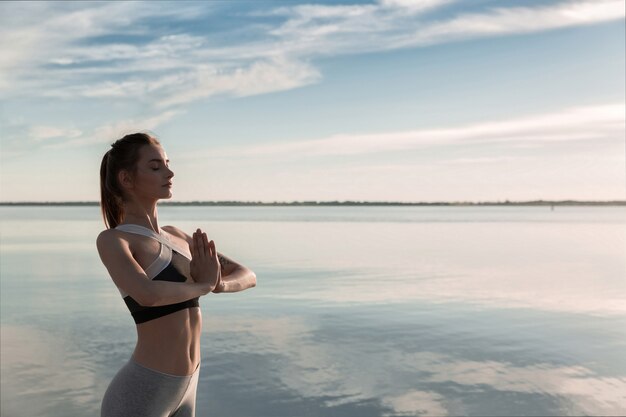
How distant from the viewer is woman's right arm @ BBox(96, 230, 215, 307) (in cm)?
343

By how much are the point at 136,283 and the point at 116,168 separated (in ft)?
2.20

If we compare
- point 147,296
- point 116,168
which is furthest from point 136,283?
point 116,168

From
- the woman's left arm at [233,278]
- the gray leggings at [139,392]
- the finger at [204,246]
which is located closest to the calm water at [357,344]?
the woman's left arm at [233,278]

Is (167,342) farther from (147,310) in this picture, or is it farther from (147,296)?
(147,296)

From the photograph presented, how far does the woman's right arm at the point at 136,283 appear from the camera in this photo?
3.43 meters

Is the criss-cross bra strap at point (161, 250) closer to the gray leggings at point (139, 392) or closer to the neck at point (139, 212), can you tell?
the neck at point (139, 212)

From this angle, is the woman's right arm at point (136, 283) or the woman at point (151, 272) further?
the woman at point (151, 272)

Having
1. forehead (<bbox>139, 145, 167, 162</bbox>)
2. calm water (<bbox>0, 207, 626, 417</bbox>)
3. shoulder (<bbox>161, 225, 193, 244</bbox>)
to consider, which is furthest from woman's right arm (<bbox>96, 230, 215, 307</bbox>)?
calm water (<bbox>0, 207, 626, 417</bbox>)

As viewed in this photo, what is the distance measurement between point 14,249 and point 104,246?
149 ft

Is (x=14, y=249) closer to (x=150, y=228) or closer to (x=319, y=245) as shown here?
(x=319, y=245)

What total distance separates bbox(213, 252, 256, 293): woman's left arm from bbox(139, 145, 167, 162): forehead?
2.44 feet

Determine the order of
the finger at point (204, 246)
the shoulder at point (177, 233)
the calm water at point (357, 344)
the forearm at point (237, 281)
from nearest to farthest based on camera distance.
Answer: the finger at point (204, 246) → the forearm at point (237, 281) → the shoulder at point (177, 233) → the calm water at point (357, 344)

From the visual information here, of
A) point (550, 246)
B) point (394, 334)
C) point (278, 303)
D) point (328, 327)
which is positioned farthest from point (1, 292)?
point (550, 246)

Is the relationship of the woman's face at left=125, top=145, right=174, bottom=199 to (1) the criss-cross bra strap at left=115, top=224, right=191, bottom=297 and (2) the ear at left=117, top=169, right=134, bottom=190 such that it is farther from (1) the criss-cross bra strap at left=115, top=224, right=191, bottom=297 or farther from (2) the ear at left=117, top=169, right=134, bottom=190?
(1) the criss-cross bra strap at left=115, top=224, right=191, bottom=297
